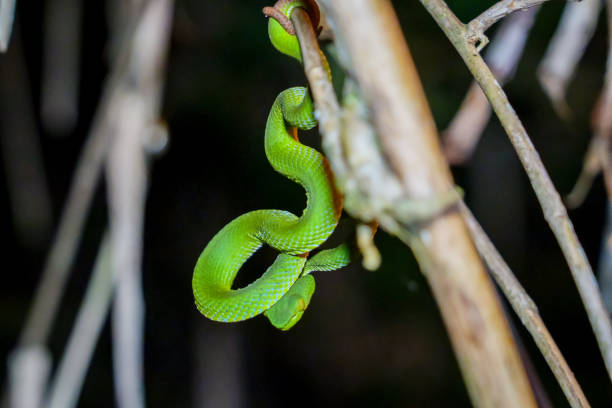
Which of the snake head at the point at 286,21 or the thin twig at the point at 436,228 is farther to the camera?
the snake head at the point at 286,21

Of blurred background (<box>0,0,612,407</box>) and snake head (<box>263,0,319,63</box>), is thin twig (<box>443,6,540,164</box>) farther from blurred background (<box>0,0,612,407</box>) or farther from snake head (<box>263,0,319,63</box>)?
blurred background (<box>0,0,612,407</box>)

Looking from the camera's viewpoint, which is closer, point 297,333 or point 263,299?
point 263,299

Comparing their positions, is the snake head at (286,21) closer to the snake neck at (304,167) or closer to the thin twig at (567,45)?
the snake neck at (304,167)

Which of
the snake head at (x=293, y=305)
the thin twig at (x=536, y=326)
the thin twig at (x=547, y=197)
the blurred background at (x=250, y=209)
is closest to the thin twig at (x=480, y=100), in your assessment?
the snake head at (x=293, y=305)

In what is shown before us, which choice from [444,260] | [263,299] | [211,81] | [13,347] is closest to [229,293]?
[263,299]

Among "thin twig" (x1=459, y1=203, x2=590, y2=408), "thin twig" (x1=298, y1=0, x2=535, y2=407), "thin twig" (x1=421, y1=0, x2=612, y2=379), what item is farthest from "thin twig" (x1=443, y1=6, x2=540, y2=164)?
"thin twig" (x1=298, y1=0, x2=535, y2=407)

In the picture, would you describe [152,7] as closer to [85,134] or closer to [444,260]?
[444,260]

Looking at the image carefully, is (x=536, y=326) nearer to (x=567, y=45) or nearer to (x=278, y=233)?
(x=278, y=233)
